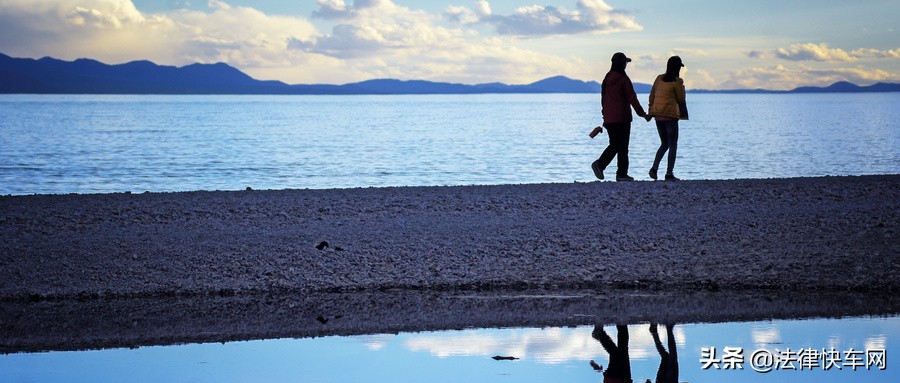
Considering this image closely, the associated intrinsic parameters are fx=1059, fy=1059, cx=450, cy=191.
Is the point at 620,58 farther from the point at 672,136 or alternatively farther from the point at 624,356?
the point at 624,356

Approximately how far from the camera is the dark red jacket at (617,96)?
47.1ft

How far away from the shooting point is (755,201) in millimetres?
12758

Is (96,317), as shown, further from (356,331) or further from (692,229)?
(692,229)

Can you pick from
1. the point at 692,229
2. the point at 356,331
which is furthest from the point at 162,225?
the point at 692,229

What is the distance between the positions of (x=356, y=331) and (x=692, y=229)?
4.70 meters

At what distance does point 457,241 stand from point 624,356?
163 inches

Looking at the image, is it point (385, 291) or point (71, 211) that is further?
point (71, 211)

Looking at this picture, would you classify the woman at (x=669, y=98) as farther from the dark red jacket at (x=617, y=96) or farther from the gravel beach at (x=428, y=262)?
the gravel beach at (x=428, y=262)

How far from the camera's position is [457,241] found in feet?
34.5

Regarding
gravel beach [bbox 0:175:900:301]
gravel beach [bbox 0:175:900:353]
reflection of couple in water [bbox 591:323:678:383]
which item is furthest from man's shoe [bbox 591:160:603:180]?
reflection of couple in water [bbox 591:323:678:383]

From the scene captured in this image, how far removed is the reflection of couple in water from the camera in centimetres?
600

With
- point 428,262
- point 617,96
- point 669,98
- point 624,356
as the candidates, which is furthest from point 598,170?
point 624,356

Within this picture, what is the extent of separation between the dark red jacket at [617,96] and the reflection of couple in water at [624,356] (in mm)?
7251

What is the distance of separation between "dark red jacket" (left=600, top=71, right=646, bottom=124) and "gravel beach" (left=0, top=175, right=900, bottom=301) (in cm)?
120
